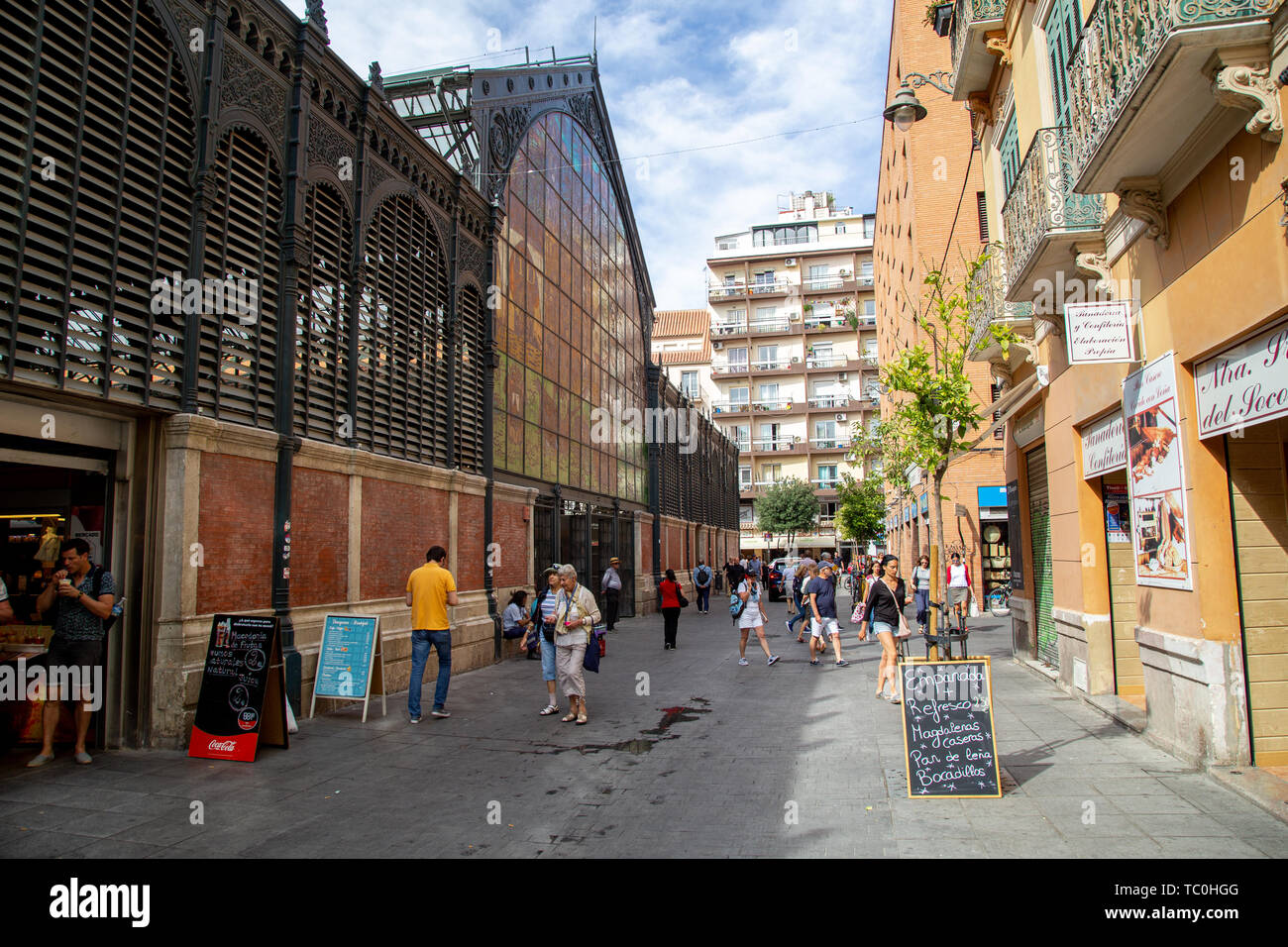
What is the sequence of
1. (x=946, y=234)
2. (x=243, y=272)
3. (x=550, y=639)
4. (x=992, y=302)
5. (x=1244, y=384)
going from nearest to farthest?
(x=1244, y=384)
(x=243, y=272)
(x=550, y=639)
(x=992, y=302)
(x=946, y=234)

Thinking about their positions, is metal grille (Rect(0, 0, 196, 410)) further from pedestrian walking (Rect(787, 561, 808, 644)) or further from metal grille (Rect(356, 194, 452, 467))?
pedestrian walking (Rect(787, 561, 808, 644))

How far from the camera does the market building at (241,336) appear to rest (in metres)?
7.01

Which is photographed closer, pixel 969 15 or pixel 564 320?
pixel 969 15

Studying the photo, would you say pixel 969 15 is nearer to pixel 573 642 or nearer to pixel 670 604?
pixel 573 642

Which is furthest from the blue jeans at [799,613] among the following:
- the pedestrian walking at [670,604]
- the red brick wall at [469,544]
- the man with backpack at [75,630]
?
the man with backpack at [75,630]

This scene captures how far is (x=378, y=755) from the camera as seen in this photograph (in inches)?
300

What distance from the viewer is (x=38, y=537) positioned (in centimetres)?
813

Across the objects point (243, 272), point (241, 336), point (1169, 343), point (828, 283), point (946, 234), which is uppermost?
point (828, 283)

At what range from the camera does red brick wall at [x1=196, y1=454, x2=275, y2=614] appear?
8.21 meters

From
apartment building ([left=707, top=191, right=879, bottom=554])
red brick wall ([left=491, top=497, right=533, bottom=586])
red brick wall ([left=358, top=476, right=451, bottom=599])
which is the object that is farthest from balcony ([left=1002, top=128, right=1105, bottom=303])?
apartment building ([left=707, top=191, right=879, bottom=554])

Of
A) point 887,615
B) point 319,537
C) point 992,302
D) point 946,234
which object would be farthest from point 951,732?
point 946,234

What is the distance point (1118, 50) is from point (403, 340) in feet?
31.7

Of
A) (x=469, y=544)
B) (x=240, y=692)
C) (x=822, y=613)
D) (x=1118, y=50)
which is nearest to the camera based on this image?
(x=1118, y=50)
